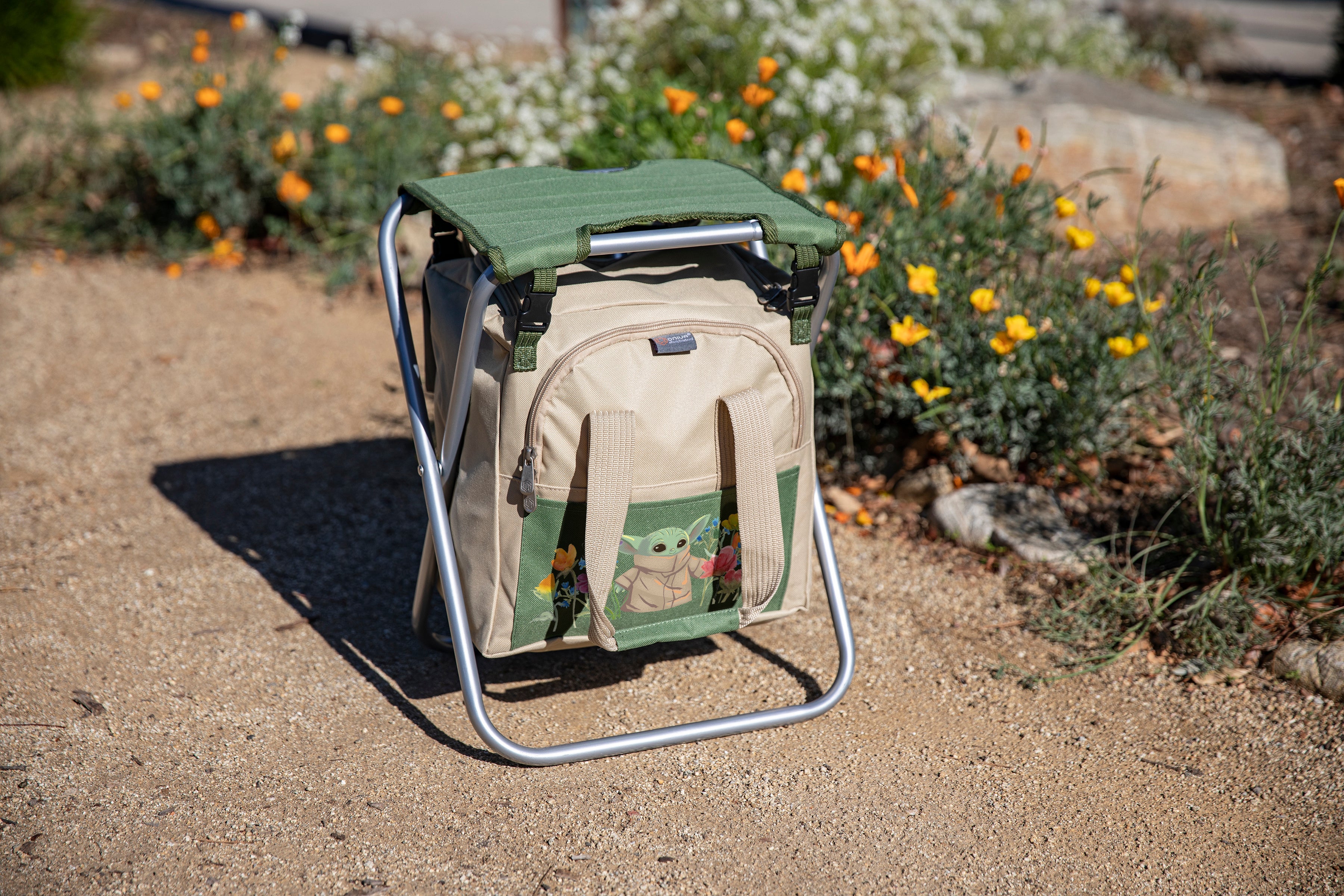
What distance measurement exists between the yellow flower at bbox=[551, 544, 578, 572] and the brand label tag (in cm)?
41

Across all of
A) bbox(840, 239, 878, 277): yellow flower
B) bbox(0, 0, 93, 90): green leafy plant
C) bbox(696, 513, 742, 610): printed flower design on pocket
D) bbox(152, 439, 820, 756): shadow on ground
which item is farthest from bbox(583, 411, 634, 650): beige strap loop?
bbox(0, 0, 93, 90): green leafy plant

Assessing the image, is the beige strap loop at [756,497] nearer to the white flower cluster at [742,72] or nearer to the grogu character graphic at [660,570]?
the grogu character graphic at [660,570]

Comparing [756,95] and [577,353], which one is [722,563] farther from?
[756,95]

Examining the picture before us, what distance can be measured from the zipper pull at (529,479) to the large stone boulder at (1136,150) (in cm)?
312

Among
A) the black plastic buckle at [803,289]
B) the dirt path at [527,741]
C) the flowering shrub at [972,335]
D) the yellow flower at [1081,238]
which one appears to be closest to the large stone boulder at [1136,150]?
the flowering shrub at [972,335]

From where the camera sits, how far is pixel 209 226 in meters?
4.59

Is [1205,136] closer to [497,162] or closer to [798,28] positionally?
[798,28]

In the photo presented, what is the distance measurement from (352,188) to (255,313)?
708mm

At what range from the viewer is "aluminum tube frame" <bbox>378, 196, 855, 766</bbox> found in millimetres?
1964

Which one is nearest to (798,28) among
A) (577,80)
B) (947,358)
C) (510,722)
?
(577,80)

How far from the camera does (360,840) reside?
1906 mm

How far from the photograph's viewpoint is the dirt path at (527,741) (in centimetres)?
189

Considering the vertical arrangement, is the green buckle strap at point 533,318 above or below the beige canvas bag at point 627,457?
above

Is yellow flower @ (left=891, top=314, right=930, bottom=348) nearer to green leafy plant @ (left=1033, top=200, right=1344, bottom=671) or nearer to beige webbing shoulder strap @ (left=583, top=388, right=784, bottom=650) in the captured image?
green leafy plant @ (left=1033, top=200, right=1344, bottom=671)
